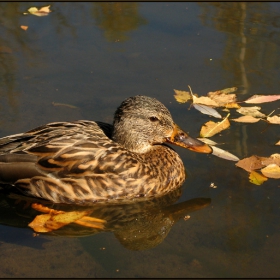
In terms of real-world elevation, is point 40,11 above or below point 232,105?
above

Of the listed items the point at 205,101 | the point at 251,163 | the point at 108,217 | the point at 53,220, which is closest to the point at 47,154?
the point at 53,220

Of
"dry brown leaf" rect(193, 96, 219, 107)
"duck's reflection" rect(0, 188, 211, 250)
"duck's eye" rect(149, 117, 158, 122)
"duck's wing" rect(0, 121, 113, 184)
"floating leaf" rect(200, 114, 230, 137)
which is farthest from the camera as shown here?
"dry brown leaf" rect(193, 96, 219, 107)

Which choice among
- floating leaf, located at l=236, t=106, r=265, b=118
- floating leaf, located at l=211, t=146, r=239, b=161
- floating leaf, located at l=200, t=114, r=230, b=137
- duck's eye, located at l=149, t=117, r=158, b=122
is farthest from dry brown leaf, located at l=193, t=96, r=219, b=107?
duck's eye, located at l=149, t=117, r=158, b=122

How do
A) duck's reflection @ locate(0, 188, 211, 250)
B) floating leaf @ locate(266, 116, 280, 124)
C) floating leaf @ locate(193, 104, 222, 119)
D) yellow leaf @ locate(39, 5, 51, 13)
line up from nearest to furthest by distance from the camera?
duck's reflection @ locate(0, 188, 211, 250) < floating leaf @ locate(266, 116, 280, 124) < floating leaf @ locate(193, 104, 222, 119) < yellow leaf @ locate(39, 5, 51, 13)

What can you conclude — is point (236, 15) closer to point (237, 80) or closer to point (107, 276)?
point (237, 80)

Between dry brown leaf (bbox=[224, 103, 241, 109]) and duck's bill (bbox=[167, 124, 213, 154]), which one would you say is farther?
dry brown leaf (bbox=[224, 103, 241, 109])

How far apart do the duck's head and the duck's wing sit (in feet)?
0.98

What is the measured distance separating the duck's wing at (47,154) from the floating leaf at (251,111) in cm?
222

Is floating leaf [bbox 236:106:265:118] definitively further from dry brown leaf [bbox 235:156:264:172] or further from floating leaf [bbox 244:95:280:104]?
dry brown leaf [bbox 235:156:264:172]

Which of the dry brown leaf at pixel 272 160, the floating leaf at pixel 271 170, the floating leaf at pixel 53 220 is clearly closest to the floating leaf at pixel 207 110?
the dry brown leaf at pixel 272 160

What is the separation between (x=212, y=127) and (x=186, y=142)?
2.42 ft

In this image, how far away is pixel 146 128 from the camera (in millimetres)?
6652

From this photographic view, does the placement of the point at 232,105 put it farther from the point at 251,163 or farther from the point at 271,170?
the point at 271,170

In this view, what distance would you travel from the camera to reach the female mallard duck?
624cm
